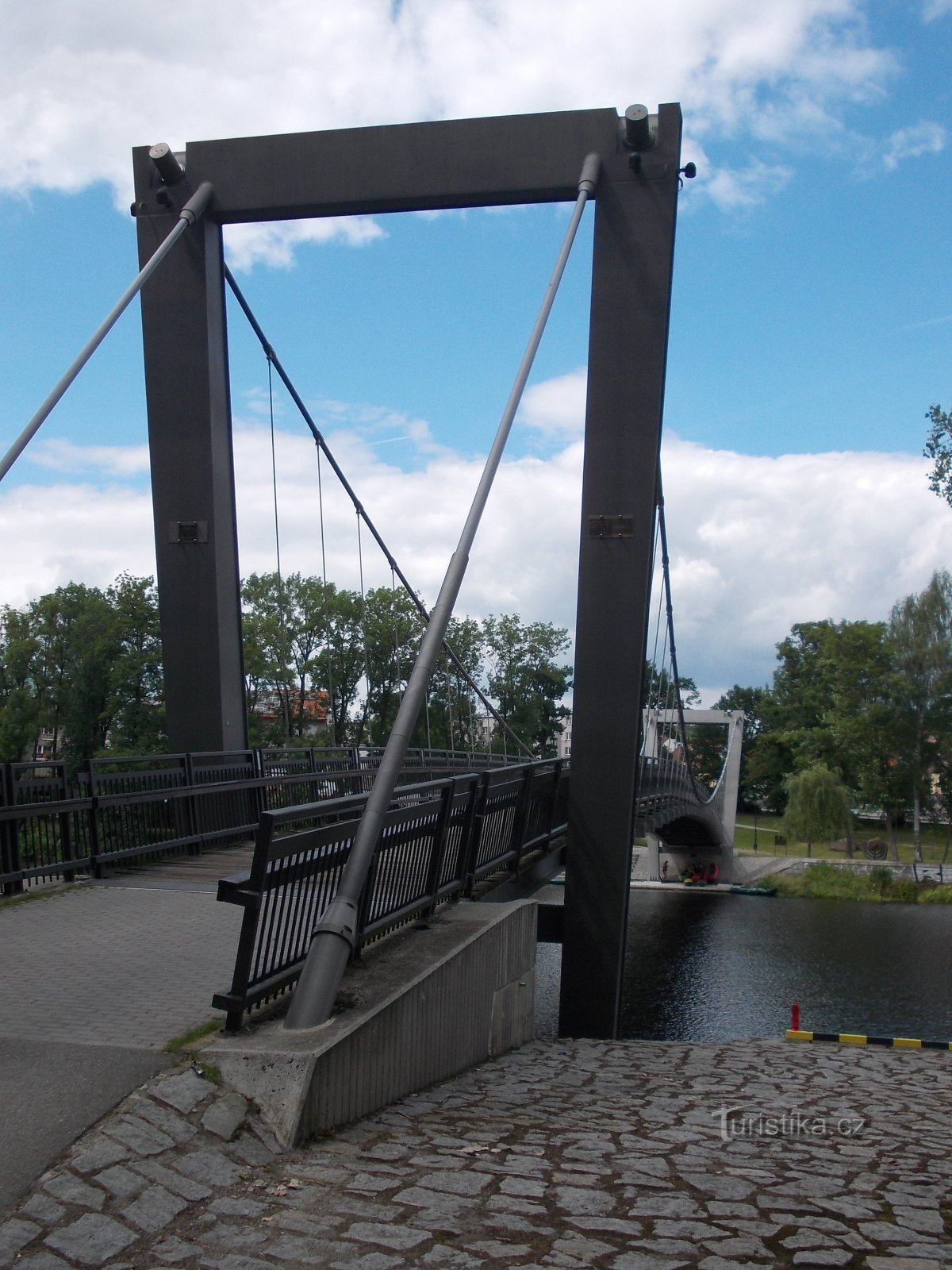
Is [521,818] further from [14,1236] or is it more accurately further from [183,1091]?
[14,1236]

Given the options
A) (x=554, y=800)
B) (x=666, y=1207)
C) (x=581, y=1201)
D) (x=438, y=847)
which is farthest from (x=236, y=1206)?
(x=554, y=800)

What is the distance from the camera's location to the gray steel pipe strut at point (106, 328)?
628 cm

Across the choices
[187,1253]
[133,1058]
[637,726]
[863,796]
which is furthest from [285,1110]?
[863,796]

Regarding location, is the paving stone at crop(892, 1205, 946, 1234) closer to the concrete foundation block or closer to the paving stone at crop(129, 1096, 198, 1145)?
the concrete foundation block

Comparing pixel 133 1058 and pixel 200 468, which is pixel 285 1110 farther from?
pixel 200 468

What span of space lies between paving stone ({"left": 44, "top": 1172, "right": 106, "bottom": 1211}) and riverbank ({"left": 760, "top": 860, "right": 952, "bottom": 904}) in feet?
124

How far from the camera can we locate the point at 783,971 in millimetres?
22312

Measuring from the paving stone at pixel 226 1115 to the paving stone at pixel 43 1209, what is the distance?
1.84 ft

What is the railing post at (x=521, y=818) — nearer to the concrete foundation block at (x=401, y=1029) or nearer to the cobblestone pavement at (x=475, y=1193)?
the concrete foundation block at (x=401, y=1029)

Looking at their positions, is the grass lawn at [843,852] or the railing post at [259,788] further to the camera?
the grass lawn at [843,852]

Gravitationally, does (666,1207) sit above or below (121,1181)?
below

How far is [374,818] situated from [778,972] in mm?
19435

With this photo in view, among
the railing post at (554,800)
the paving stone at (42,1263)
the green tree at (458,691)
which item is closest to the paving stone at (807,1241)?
the paving stone at (42,1263)

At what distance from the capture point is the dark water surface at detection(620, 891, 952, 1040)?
57.6 ft
